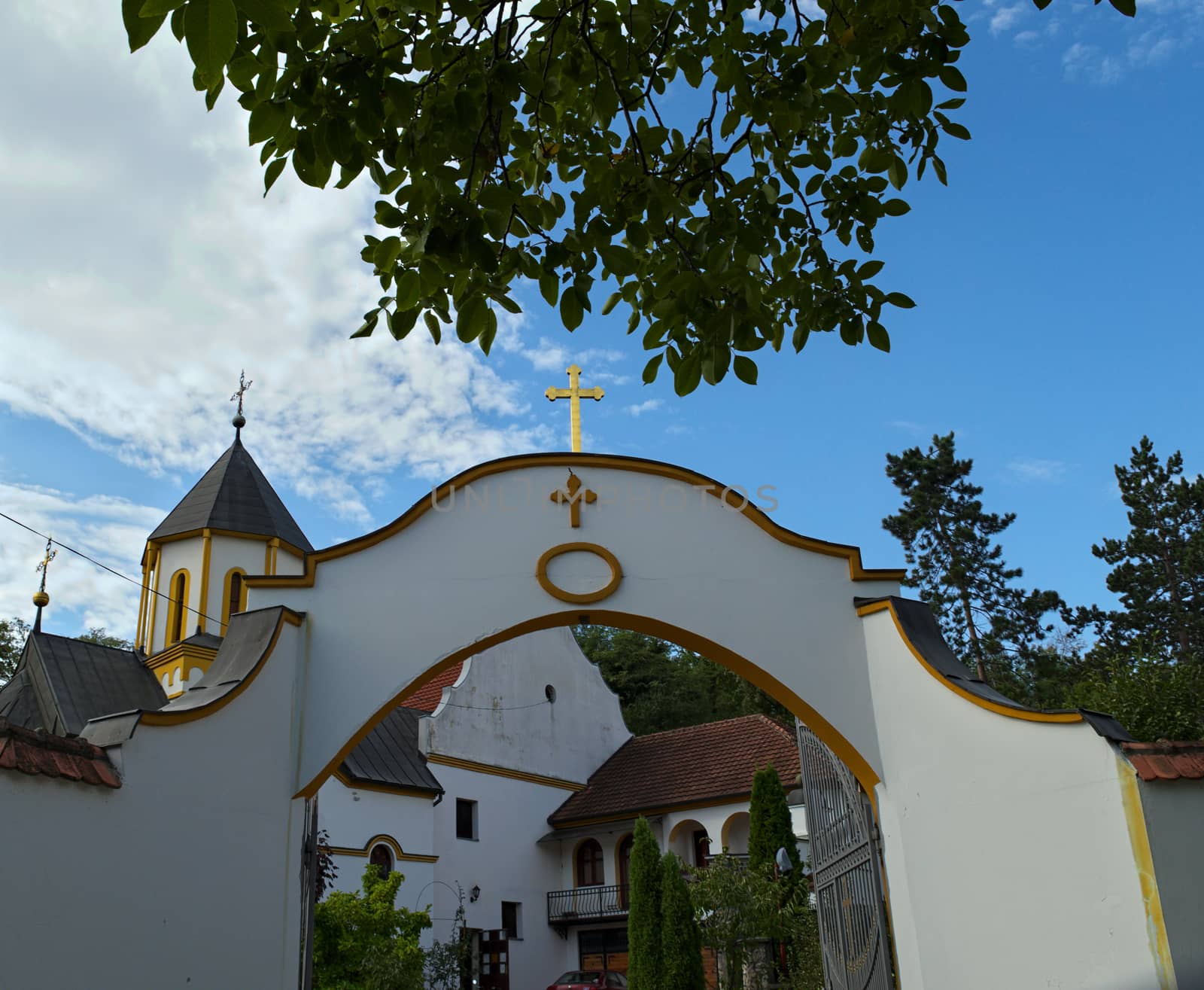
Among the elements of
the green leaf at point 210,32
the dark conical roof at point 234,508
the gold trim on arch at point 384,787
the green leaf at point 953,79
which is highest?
the dark conical roof at point 234,508

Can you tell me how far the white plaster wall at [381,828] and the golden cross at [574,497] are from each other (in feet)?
41.4

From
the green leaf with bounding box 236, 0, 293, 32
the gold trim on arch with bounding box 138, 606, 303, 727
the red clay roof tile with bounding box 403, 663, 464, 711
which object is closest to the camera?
the green leaf with bounding box 236, 0, 293, 32

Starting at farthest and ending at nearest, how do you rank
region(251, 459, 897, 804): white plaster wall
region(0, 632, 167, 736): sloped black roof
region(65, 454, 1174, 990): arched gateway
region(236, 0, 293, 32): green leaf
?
region(0, 632, 167, 736): sloped black roof
region(251, 459, 897, 804): white plaster wall
region(65, 454, 1174, 990): arched gateway
region(236, 0, 293, 32): green leaf

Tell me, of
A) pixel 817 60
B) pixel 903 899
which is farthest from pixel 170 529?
pixel 817 60

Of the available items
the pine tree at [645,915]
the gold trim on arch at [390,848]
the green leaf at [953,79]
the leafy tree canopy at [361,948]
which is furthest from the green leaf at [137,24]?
the pine tree at [645,915]

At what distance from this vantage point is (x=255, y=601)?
8039mm

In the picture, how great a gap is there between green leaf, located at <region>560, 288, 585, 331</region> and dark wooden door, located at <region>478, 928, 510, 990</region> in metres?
21.6

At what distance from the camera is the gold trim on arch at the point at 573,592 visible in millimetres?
8102

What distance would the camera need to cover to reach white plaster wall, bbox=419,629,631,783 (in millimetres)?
25250

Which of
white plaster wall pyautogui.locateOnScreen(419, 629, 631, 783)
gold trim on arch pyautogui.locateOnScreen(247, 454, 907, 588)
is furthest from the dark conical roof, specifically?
gold trim on arch pyautogui.locateOnScreen(247, 454, 907, 588)

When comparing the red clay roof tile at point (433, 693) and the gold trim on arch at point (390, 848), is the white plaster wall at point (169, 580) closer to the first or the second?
the gold trim on arch at point (390, 848)

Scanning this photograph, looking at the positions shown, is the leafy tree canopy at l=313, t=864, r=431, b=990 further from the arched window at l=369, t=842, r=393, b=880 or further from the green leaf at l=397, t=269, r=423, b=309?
the green leaf at l=397, t=269, r=423, b=309

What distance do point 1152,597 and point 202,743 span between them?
26994mm

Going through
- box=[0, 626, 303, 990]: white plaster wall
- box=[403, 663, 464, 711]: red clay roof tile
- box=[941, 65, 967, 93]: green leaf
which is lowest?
box=[0, 626, 303, 990]: white plaster wall
